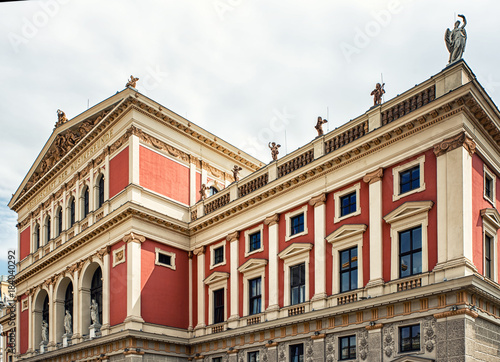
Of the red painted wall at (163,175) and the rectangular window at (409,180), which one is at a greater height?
the red painted wall at (163,175)

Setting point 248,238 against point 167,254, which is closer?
point 248,238

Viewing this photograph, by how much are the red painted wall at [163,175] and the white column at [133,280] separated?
3.49 m

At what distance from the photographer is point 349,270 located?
2481cm

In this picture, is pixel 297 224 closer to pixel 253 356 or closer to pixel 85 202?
pixel 253 356

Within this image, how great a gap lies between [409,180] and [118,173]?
1825 centimetres

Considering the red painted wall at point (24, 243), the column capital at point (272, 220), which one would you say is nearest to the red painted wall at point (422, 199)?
the column capital at point (272, 220)

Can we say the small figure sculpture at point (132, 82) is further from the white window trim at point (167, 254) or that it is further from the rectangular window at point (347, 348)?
the rectangular window at point (347, 348)

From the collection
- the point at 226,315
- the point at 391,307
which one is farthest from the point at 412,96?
the point at 226,315

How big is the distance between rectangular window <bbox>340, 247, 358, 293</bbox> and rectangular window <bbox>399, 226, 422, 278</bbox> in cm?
239

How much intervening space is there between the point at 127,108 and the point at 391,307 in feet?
65.8

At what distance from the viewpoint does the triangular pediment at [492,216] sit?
72.8ft

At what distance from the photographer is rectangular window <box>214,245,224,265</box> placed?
32550mm

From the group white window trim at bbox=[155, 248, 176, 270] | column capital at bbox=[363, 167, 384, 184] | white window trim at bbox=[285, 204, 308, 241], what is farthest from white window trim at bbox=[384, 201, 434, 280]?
white window trim at bbox=[155, 248, 176, 270]

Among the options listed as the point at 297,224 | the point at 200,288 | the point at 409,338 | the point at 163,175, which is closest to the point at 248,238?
the point at 297,224
